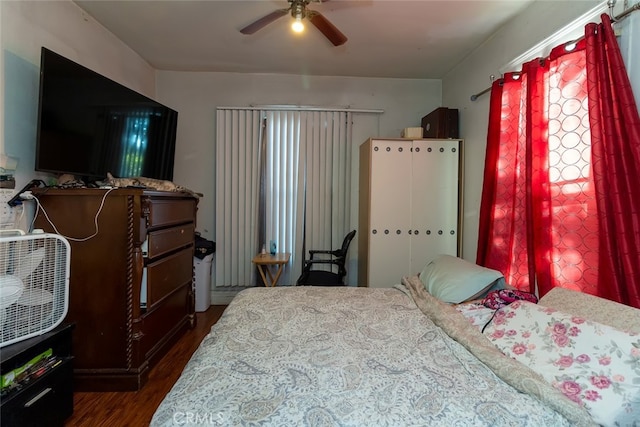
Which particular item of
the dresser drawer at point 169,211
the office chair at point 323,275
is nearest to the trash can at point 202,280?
the dresser drawer at point 169,211

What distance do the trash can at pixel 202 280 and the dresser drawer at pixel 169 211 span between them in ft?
1.97

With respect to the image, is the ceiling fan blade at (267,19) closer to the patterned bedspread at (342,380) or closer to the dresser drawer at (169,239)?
the dresser drawer at (169,239)

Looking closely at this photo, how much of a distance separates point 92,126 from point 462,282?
106 inches

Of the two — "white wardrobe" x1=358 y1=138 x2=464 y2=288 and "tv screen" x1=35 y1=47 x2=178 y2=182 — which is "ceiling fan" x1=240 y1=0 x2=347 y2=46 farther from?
"white wardrobe" x1=358 y1=138 x2=464 y2=288

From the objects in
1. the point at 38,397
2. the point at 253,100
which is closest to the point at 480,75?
the point at 253,100

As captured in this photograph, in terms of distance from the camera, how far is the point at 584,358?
1.06m

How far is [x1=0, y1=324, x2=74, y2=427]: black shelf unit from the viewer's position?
1412 mm

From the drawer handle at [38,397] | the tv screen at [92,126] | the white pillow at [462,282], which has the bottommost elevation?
the drawer handle at [38,397]

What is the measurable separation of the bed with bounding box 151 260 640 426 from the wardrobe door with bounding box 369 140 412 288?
1.50m

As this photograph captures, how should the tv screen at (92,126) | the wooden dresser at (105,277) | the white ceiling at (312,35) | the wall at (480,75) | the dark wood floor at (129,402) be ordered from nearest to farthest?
the dark wood floor at (129,402) < the tv screen at (92,126) < the wooden dresser at (105,277) < the wall at (480,75) < the white ceiling at (312,35)

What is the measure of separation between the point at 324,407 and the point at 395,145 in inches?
106

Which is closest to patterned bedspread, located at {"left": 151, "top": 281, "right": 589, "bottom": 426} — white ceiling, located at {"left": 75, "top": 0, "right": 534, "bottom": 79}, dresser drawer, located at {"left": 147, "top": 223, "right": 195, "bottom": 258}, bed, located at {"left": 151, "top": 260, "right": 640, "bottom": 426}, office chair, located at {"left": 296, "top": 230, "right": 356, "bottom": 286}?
bed, located at {"left": 151, "top": 260, "right": 640, "bottom": 426}

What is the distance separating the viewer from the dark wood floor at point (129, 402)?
1782 mm

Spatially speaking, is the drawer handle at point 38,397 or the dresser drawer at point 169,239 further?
the dresser drawer at point 169,239
